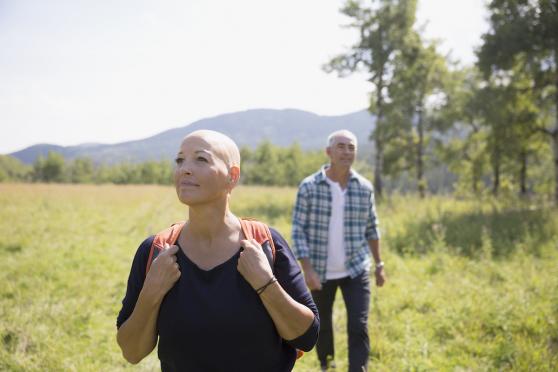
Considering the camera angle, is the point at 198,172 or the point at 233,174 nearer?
the point at 198,172

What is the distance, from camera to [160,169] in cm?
8444

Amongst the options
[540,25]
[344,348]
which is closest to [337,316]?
[344,348]

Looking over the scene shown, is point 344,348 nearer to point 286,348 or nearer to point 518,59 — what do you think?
point 286,348

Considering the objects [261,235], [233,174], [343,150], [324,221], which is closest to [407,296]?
[324,221]

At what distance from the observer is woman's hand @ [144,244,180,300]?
58.4 inches

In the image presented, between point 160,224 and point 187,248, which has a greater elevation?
point 187,248

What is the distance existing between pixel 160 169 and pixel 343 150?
85.1 meters

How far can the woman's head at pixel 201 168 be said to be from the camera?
1.52 metres

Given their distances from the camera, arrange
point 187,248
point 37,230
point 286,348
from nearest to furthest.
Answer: point 187,248 → point 286,348 → point 37,230

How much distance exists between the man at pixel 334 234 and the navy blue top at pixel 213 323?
196cm

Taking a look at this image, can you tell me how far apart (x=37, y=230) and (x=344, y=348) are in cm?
965

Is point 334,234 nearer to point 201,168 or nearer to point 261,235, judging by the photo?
point 261,235

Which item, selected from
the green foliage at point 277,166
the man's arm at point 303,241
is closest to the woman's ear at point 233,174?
the man's arm at point 303,241

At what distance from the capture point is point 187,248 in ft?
5.34
